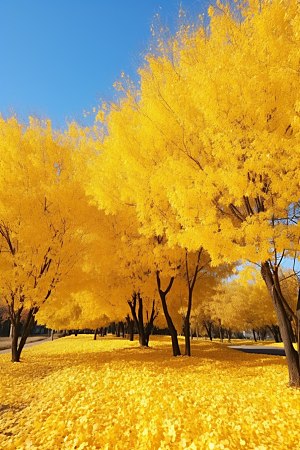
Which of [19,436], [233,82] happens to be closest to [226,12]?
[233,82]

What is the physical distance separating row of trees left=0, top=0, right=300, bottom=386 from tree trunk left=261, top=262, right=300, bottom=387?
21 mm

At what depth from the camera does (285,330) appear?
214 inches

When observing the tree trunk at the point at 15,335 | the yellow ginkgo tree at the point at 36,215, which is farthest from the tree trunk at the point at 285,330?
the tree trunk at the point at 15,335

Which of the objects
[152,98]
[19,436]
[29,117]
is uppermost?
[29,117]

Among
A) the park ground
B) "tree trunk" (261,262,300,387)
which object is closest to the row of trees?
"tree trunk" (261,262,300,387)

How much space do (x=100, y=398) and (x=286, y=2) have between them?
25.4 feet

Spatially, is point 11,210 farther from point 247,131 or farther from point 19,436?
point 247,131

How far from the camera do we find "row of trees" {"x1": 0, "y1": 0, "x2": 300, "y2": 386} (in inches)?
172

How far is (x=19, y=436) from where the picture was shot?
3439 millimetres

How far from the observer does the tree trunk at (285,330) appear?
5.22 metres

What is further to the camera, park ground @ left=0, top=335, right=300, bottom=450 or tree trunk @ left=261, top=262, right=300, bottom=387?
tree trunk @ left=261, top=262, right=300, bottom=387

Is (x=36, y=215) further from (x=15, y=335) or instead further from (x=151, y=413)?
(x=151, y=413)

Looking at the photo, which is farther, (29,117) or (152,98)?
(29,117)

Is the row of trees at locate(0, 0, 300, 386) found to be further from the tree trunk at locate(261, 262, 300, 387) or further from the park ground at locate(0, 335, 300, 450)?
the park ground at locate(0, 335, 300, 450)
